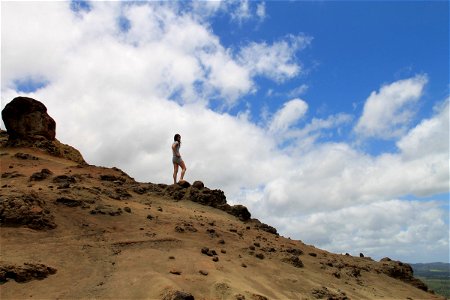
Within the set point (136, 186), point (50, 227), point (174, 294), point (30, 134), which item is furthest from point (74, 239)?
point (30, 134)

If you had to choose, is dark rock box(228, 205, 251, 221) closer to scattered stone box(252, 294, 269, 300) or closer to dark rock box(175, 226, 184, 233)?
dark rock box(175, 226, 184, 233)

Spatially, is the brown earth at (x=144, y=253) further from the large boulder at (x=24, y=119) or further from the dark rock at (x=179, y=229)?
the large boulder at (x=24, y=119)

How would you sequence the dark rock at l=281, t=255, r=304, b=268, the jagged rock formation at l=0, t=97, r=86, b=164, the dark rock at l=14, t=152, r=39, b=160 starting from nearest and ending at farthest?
the dark rock at l=281, t=255, r=304, b=268 < the dark rock at l=14, t=152, r=39, b=160 < the jagged rock formation at l=0, t=97, r=86, b=164

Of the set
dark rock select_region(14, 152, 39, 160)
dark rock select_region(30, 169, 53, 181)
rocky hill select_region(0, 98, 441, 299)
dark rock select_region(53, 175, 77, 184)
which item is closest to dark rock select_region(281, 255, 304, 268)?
rocky hill select_region(0, 98, 441, 299)

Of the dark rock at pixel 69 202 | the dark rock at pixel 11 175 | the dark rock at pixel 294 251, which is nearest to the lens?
the dark rock at pixel 69 202

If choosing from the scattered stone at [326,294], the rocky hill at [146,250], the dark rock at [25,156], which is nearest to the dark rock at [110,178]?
the rocky hill at [146,250]

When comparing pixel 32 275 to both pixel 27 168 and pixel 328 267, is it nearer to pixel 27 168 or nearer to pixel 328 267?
pixel 328 267

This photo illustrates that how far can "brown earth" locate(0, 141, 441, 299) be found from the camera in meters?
8.48

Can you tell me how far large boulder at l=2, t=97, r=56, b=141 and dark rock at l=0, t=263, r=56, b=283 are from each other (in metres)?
14.1

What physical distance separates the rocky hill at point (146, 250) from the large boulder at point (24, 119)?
2907mm

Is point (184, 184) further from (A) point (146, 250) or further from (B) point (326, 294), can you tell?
(B) point (326, 294)

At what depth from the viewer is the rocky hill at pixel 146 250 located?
8508mm

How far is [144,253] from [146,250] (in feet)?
0.75

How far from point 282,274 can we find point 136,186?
28.1 ft
